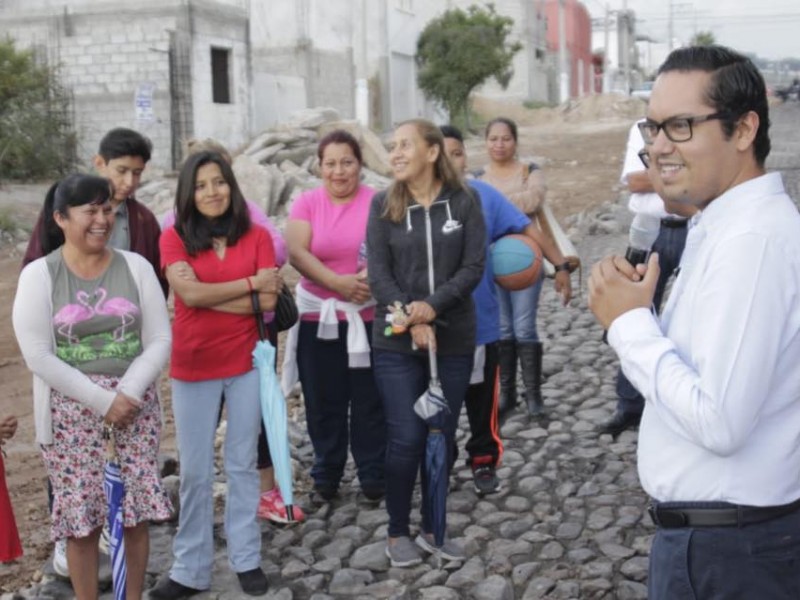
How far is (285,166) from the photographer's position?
2275 cm

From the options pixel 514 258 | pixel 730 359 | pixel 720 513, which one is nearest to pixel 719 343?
pixel 730 359

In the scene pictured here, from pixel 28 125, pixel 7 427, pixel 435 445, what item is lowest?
pixel 435 445

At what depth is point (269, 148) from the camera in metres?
23.4

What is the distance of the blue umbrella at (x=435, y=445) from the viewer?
4805 millimetres

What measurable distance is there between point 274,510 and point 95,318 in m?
1.79

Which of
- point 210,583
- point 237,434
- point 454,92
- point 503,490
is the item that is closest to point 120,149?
point 237,434

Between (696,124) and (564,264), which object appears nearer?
(696,124)

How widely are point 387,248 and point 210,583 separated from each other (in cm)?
175

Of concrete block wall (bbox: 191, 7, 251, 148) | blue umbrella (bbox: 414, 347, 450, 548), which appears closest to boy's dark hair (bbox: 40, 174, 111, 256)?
blue umbrella (bbox: 414, 347, 450, 548)

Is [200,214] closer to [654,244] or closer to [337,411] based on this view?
[337,411]

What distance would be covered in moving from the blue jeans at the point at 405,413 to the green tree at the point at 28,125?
18.2 metres

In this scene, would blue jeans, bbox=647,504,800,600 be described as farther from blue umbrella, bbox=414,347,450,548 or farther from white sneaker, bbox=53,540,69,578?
white sneaker, bbox=53,540,69,578

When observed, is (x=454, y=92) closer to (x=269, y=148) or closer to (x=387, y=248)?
(x=269, y=148)

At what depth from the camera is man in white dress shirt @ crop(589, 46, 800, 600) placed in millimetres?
2080
